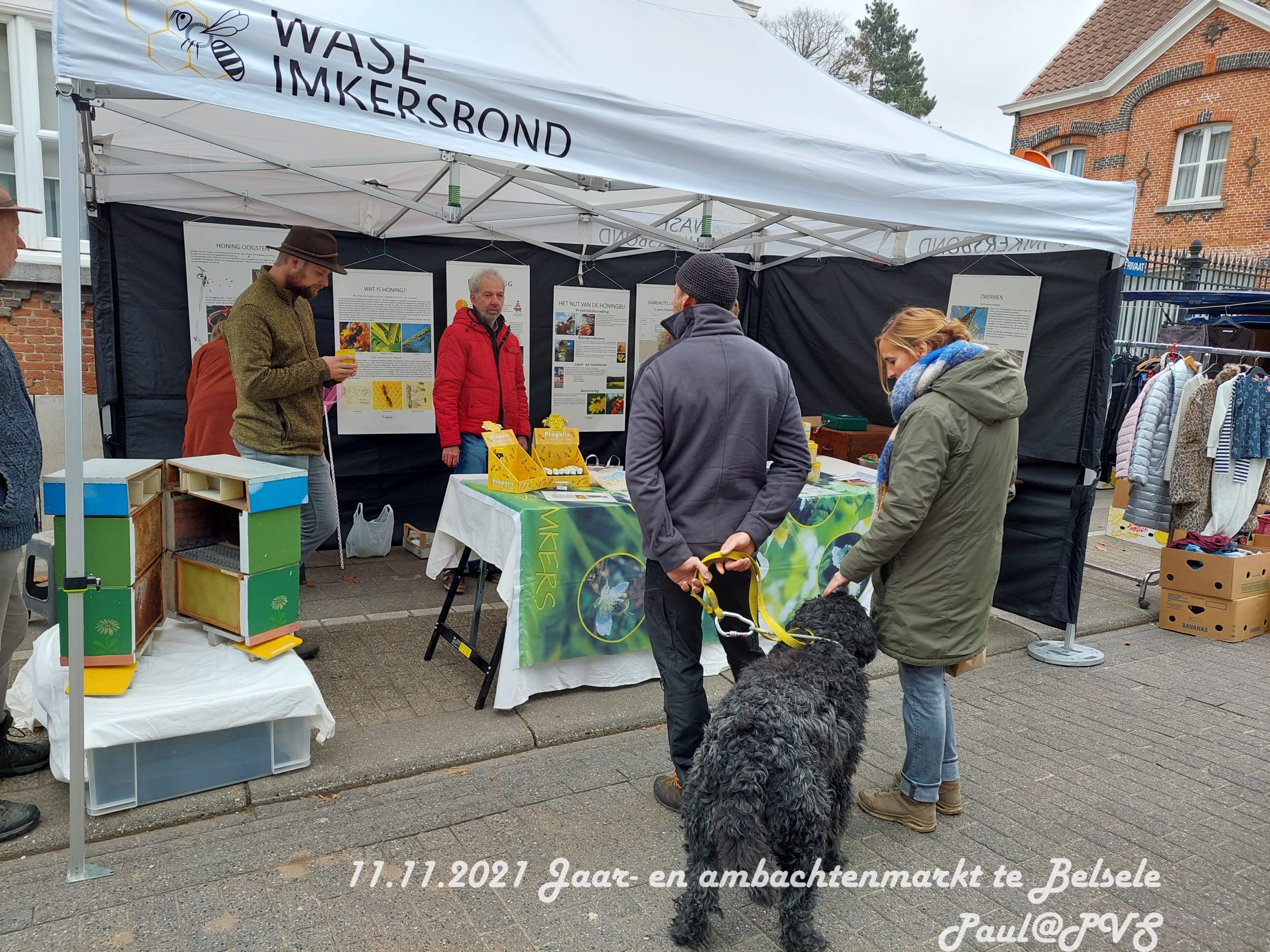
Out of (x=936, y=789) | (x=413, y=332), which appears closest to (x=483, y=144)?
(x=936, y=789)

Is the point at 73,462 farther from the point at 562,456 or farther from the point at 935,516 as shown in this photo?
the point at 935,516

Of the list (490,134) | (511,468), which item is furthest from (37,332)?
(490,134)

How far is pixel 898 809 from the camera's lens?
3.07 m

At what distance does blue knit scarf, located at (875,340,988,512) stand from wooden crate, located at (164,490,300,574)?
2.18 metres

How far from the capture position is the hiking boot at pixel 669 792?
10.2ft

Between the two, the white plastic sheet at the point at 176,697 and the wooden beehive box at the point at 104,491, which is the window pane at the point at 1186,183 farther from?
the wooden beehive box at the point at 104,491

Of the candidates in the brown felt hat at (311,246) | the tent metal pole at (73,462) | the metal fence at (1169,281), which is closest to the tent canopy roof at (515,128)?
the tent metal pole at (73,462)

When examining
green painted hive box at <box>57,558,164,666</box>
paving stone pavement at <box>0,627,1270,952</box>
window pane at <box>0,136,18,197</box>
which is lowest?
paving stone pavement at <box>0,627,1270,952</box>

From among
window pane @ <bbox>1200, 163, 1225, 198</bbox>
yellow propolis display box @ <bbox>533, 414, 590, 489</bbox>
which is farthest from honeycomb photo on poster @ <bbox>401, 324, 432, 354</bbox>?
window pane @ <bbox>1200, 163, 1225, 198</bbox>

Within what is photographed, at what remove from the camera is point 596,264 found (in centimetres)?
668

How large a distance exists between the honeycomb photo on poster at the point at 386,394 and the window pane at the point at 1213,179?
1752 cm

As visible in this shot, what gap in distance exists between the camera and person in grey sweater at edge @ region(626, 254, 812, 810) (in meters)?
2.76

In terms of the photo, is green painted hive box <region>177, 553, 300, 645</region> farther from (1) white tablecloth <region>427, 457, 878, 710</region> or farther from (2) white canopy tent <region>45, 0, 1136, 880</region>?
(1) white tablecloth <region>427, 457, 878, 710</region>

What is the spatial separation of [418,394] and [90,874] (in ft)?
13.3
